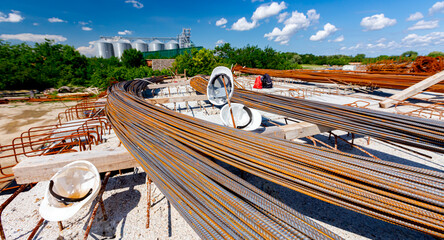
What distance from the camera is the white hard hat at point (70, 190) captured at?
6.39ft

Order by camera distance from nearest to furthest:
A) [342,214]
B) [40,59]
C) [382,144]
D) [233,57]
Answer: [342,214], [382,144], [40,59], [233,57]

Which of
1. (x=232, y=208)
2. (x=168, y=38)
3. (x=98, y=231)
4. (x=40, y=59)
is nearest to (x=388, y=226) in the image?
(x=232, y=208)

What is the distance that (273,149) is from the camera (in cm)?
203

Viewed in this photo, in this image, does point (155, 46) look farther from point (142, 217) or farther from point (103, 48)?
point (142, 217)

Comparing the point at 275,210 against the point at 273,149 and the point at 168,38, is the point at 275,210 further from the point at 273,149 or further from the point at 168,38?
the point at 168,38

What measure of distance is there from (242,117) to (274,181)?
1.81m

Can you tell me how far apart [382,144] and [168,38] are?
68603mm

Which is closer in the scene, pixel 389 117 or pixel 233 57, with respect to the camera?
pixel 389 117

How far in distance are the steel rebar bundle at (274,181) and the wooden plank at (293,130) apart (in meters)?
0.73

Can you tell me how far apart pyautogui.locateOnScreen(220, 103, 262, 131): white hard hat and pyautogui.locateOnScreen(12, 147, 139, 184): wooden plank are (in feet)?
5.78

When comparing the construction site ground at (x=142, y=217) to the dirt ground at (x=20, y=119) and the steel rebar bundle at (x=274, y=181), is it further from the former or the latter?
the dirt ground at (x=20, y=119)

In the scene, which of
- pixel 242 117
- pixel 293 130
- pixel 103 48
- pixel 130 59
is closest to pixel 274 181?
pixel 293 130

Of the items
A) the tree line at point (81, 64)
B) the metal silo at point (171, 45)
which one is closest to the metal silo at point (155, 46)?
the metal silo at point (171, 45)

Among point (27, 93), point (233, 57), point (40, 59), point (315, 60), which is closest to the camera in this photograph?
point (27, 93)
